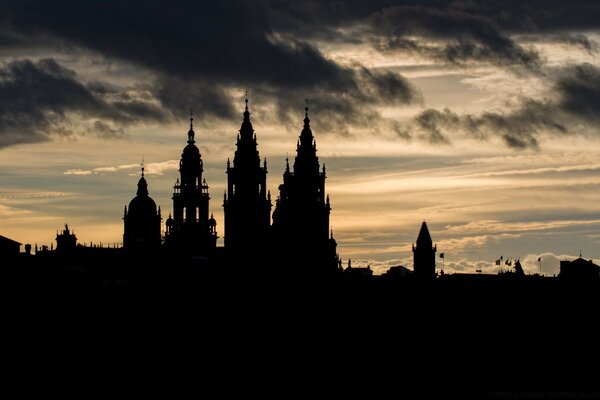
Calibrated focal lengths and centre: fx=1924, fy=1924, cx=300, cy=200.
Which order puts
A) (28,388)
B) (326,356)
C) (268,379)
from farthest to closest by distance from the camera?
(326,356)
(268,379)
(28,388)

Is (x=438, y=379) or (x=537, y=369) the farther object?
(x=537, y=369)

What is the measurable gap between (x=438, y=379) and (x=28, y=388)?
134 ft

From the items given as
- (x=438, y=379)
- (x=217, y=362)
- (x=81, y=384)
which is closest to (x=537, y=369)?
(x=438, y=379)

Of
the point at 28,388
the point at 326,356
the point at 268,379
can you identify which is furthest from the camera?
the point at 326,356

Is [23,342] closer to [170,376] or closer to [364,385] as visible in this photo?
[170,376]

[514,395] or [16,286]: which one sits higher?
[16,286]

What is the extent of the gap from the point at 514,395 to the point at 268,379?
71.8ft

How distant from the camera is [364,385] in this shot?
565 ft

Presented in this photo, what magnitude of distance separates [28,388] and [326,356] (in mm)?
41577

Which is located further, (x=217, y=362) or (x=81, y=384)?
(x=217, y=362)

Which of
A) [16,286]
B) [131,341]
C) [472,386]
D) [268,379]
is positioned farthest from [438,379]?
[16,286]

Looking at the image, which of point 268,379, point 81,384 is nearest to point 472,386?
point 268,379

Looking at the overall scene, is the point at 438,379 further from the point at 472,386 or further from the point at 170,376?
the point at 170,376

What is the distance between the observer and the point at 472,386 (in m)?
174
